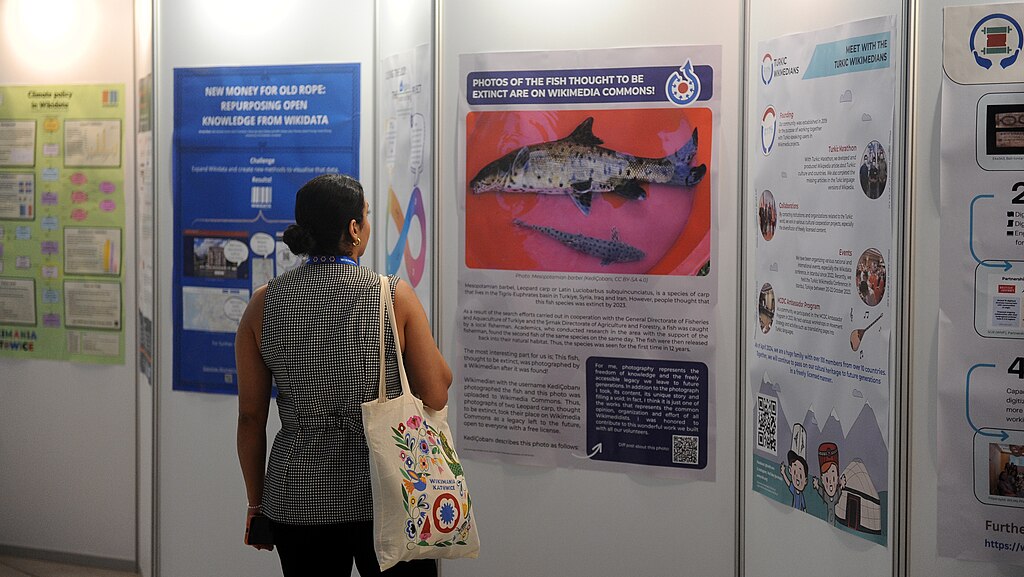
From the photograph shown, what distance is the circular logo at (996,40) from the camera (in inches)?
96.5

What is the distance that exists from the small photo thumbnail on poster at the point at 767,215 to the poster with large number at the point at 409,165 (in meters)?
1.09

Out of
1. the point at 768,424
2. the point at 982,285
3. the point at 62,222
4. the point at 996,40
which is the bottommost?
the point at 768,424

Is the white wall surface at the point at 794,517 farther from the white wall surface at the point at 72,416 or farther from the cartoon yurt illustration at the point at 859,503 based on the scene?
the white wall surface at the point at 72,416

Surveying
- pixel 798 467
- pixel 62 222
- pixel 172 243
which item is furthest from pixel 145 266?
pixel 798 467

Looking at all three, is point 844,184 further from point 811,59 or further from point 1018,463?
point 1018,463

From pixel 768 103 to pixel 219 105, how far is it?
2.10 m

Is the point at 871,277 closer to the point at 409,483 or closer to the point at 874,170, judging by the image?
the point at 874,170

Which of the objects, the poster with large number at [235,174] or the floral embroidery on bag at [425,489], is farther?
the poster with large number at [235,174]

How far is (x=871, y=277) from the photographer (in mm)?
2713

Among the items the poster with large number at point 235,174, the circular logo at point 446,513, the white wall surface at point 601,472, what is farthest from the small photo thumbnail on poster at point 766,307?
the poster with large number at point 235,174

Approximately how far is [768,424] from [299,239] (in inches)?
59.8

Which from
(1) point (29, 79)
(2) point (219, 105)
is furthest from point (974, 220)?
(1) point (29, 79)

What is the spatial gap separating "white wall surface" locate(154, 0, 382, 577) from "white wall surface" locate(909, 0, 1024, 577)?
77.6 inches

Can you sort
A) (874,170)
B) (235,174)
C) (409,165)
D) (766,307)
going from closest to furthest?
(874,170) < (766,307) < (409,165) < (235,174)
